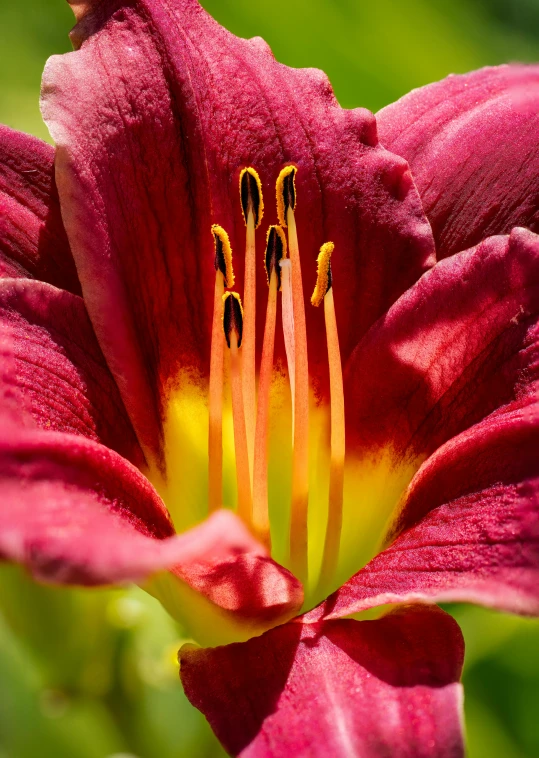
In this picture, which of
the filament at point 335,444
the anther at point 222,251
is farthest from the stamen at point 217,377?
the filament at point 335,444

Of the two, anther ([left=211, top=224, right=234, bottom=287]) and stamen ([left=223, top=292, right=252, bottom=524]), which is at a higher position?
anther ([left=211, top=224, right=234, bottom=287])

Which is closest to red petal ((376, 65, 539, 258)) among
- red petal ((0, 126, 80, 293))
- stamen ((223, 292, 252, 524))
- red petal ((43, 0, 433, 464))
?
red petal ((43, 0, 433, 464))

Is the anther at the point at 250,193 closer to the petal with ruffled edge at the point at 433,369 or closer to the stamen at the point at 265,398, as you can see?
the stamen at the point at 265,398

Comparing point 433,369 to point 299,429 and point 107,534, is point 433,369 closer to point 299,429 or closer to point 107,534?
point 299,429

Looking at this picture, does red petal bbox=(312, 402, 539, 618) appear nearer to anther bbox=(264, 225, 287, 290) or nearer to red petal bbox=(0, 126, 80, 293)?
anther bbox=(264, 225, 287, 290)

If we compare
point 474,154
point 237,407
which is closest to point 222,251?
point 237,407

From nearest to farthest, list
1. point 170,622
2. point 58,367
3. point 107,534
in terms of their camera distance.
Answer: point 107,534 → point 58,367 → point 170,622
